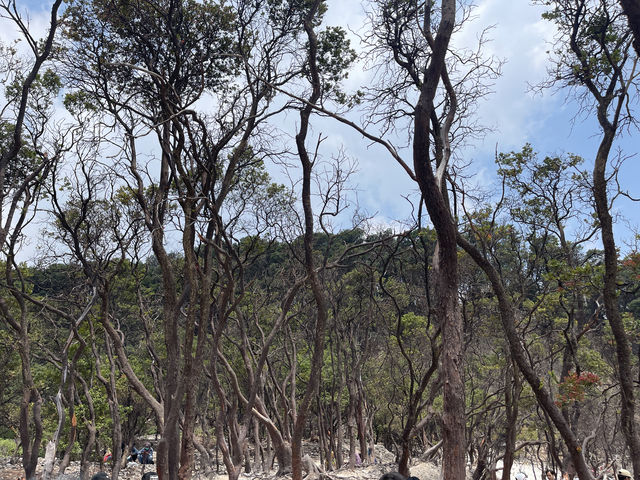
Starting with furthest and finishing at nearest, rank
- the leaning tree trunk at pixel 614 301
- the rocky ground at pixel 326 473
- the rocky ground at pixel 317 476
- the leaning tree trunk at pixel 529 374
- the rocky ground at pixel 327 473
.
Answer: the rocky ground at pixel 327 473 < the rocky ground at pixel 317 476 < the rocky ground at pixel 326 473 < the leaning tree trunk at pixel 529 374 < the leaning tree trunk at pixel 614 301

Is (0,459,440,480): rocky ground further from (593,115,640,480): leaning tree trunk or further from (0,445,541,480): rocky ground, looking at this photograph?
(593,115,640,480): leaning tree trunk

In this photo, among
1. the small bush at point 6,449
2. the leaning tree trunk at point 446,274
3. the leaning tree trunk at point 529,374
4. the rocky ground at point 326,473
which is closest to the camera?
the leaning tree trunk at point 446,274

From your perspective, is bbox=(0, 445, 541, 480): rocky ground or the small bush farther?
the small bush

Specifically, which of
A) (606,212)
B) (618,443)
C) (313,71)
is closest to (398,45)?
(313,71)

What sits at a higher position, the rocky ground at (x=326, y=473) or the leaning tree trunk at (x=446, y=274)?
the leaning tree trunk at (x=446, y=274)

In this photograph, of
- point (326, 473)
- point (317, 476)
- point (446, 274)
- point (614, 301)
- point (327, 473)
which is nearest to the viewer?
point (446, 274)

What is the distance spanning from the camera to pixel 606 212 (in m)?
6.64

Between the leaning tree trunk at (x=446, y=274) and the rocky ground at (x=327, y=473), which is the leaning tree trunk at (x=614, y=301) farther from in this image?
the rocky ground at (x=327, y=473)

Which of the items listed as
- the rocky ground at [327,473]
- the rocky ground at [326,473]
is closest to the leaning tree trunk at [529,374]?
the rocky ground at [326,473]

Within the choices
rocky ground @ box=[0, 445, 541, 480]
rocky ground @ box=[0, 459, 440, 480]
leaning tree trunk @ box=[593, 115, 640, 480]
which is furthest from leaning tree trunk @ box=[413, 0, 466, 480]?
rocky ground @ box=[0, 459, 440, 480]

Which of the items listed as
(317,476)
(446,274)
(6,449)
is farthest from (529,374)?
(6,449)

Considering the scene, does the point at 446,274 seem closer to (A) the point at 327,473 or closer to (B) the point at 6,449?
(A) the point at 327,473

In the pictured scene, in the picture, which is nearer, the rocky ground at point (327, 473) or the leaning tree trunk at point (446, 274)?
the leaning tree trunk at point (446, 274)

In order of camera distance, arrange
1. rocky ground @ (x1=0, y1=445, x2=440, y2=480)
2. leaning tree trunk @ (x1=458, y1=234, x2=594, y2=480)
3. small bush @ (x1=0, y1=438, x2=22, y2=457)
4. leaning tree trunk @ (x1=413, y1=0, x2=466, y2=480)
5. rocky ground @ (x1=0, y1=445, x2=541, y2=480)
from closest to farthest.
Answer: leaning tree trunk @ (x1=413, y1=0, x2=466, y2=480) → leaning tree trunk @ (x1=458, y1=234, x2=594, y2=480) → rocky ground @ (x1=0, y1=445, x2=541, y2=480) → rocky ground @ (x1=0, y1=445, x2=440, y2=480) → small bush @ (x1=0, y1=438, x2=22, y2=457)
